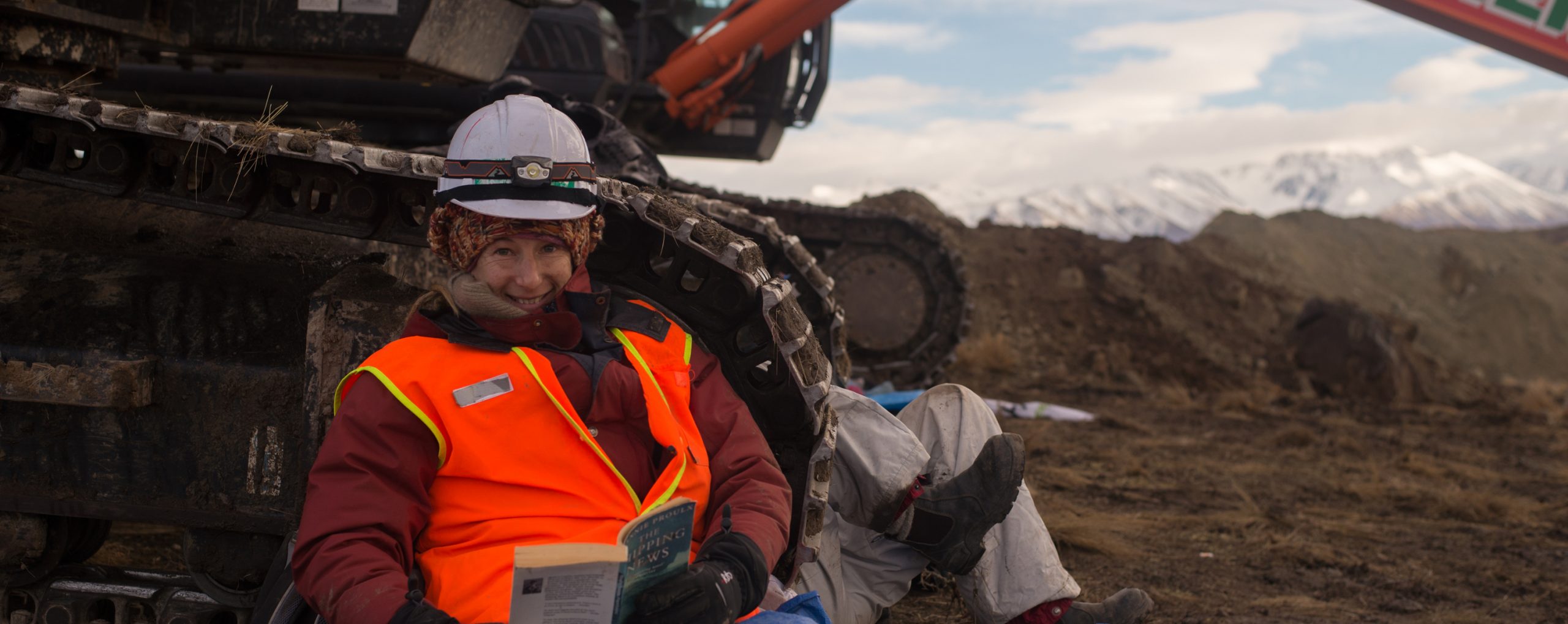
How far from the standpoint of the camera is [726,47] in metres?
7.71

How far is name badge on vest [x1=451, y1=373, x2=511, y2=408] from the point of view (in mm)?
2127

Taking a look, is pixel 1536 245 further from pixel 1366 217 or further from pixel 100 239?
pixel 100 239

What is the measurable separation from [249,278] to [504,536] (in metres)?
1.54

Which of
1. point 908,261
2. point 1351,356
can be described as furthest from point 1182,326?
point 908,261

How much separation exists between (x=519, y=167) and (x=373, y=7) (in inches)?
96.0

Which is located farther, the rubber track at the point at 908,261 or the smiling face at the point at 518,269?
the rubber track at the point at 908,261

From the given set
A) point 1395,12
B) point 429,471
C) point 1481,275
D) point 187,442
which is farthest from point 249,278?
point 1481,275

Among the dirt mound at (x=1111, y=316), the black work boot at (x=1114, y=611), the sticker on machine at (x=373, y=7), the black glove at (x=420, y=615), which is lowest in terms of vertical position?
the dirt mound at (x=1111, y=316)

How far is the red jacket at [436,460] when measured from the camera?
6.50ft

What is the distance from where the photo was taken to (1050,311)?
13.7 metres

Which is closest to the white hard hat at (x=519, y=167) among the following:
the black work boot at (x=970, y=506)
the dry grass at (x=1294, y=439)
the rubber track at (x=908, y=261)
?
the black work boot at (x=970, y=506)

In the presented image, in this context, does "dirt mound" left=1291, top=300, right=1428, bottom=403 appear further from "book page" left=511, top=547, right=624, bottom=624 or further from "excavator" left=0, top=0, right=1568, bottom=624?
"book page" left=511, top=547, right=624, bottom=624

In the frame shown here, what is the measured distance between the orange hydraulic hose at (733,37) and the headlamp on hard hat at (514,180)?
5428 millimetres

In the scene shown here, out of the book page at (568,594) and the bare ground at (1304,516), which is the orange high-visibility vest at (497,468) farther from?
the bare ground at (1304,516)
